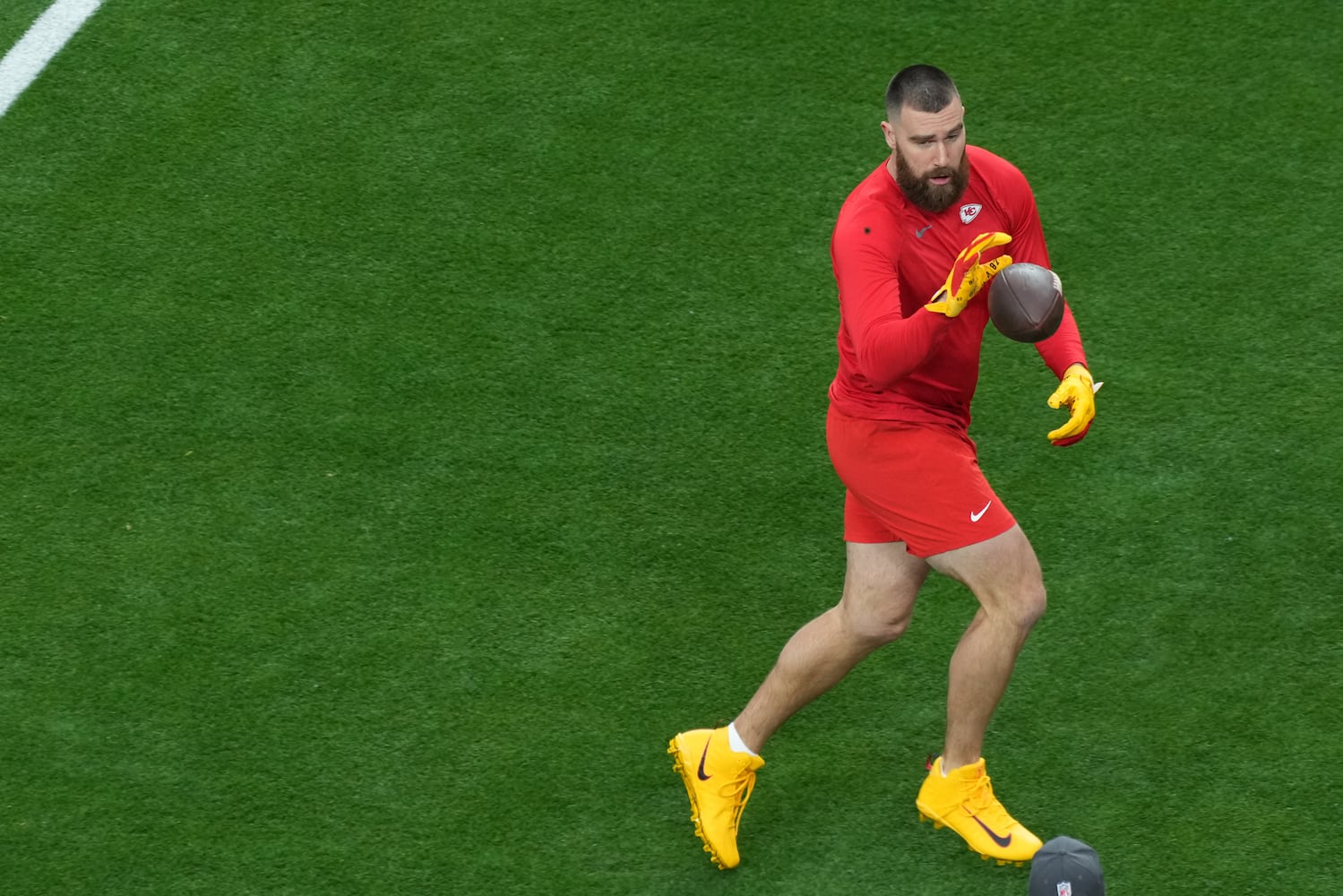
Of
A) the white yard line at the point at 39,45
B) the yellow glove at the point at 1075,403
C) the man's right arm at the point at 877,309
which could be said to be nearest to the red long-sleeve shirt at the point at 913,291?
the man's right arm at the point at 877,309

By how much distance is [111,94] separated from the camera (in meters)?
7.89

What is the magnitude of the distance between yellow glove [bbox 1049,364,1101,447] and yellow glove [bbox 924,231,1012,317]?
0.42 m

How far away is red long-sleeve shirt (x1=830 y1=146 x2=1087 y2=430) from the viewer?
475cm

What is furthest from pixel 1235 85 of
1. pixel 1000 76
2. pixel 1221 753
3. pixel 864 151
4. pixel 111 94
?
pixel 111 94

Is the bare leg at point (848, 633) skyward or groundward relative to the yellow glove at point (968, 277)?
groundward

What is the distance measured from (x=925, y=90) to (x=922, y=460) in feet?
3.33

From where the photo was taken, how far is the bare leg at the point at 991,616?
16.3ft

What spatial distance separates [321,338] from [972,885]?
128 inches

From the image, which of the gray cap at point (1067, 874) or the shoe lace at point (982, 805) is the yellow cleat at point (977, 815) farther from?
the gray cap at point (1067, 874)

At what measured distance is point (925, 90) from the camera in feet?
15.8

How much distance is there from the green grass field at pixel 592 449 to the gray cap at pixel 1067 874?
0.66 m

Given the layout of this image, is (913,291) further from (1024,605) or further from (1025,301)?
(1024,605)

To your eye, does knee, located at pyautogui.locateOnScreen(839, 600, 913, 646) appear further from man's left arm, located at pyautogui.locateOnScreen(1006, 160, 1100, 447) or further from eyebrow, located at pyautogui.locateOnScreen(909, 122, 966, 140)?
eyebrow, located at pyautogui.locateOnScreen(909, 122, 966, 140)

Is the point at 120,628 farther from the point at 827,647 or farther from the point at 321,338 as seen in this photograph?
the point at 827,647
